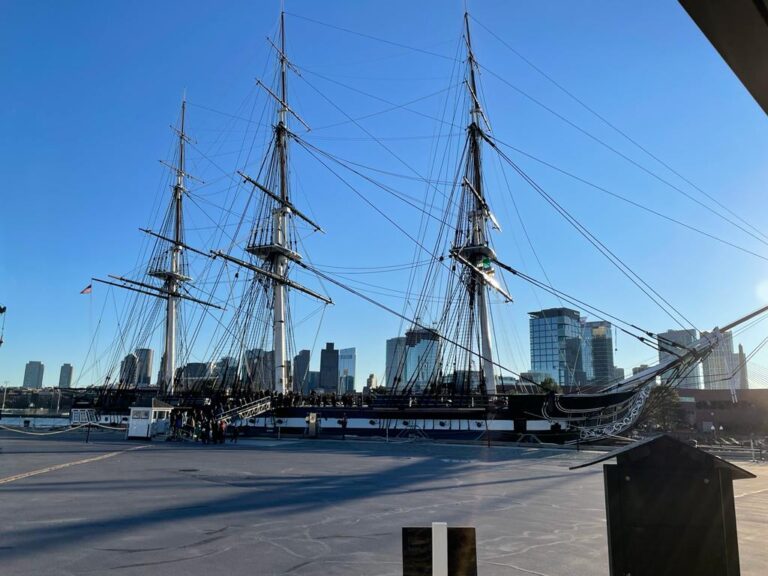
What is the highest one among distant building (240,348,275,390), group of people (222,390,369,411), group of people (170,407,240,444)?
distant building (240,348,275,390)

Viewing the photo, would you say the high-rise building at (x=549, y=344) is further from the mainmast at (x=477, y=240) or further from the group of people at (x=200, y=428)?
the group of people at (x=200, y=428)

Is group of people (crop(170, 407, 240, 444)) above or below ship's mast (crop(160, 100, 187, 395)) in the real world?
below

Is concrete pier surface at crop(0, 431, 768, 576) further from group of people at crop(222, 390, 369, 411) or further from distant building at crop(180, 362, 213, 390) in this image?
distant building at crop(180, 362, 213, 390)

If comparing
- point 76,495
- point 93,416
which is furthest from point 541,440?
point 93,416

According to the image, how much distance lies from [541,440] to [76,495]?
22.8m

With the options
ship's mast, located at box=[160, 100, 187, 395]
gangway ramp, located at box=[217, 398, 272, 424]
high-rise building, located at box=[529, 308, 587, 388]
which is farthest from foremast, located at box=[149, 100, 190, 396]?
high-rise building, located at box=[529, 308, 587, 388]

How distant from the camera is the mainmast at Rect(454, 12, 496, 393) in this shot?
1384 inches

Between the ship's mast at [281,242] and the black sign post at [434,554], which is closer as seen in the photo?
the black sign post at [434,554]

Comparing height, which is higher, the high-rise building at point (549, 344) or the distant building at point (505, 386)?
the high-rise building at point (549, 344)

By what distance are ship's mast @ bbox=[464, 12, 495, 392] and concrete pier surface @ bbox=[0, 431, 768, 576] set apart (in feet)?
61.7

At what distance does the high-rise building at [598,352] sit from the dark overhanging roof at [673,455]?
94703 mm

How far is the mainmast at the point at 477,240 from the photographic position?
35156 mm

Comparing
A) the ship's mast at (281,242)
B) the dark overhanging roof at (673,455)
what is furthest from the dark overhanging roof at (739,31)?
the ship's mast at (281,242)

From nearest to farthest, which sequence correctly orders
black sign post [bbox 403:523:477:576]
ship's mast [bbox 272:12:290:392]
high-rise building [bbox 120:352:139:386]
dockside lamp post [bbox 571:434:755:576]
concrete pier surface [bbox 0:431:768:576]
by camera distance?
1. dockside lamp post [bbox 571:434:755:576]
2. black sign post [bbox 403:523:477:576]
3. concrete pier surface [bbox 0:431:768:576]
4. ship's mast [bbox 272:12:290:392]
5. high-rise building [bbox 120:352:139:386]
